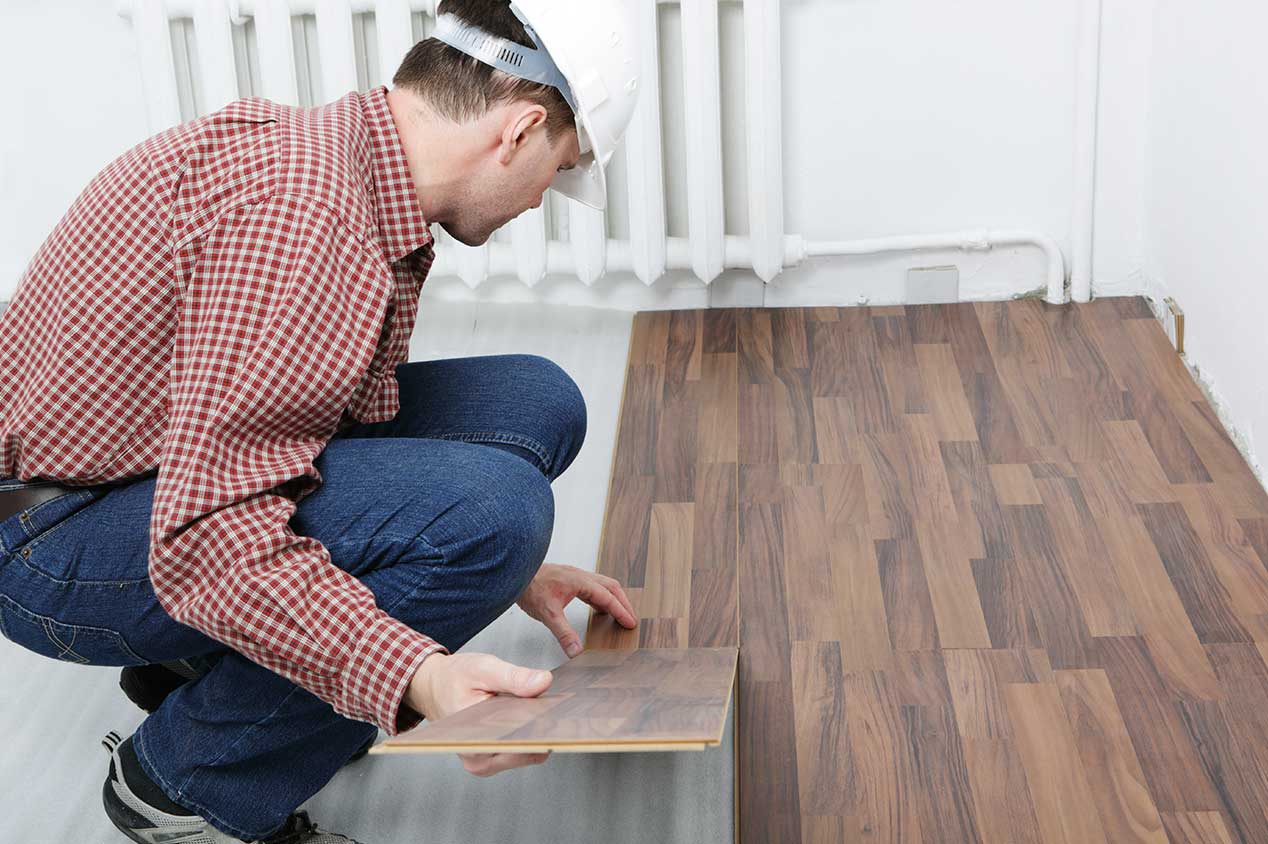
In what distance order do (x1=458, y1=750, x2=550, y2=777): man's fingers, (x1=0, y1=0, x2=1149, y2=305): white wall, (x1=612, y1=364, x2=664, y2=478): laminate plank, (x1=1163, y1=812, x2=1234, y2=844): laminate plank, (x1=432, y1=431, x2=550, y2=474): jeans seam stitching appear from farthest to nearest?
(x1=0, y1=0, x2=1149, y2=305): white wall
(x1=612, y1=364, x2=664, y2=478): laminate plank
(x1=432, y1=431, x2=550, y2=474): jeans seam stitching
(x1=1163, y1=812, x2=1234, y2=844): laminate plank
(x1=458, y1=750, x2=550, y2=777): man's fingers

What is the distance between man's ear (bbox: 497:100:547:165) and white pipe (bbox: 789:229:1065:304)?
1.49 m

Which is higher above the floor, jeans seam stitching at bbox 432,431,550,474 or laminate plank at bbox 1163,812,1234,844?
jeans seam stitching at bbox 432,431,550,474

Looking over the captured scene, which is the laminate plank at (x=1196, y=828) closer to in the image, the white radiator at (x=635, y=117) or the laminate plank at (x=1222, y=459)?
the laminate plank at (x=1222, y=459)

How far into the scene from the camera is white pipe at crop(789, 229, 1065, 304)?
2674 mm

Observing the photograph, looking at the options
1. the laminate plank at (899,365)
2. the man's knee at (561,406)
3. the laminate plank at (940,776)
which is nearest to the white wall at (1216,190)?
the laminate plank at (899,365)

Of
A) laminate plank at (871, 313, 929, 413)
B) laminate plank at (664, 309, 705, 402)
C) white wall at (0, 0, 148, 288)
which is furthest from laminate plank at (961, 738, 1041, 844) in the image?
white wall at (0, 0, 148, 288)

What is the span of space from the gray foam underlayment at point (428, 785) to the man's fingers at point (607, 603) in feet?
0.21

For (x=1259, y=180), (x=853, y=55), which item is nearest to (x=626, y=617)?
(x=1259, y=180)

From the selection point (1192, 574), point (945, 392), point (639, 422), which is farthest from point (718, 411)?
point (1192, 574)

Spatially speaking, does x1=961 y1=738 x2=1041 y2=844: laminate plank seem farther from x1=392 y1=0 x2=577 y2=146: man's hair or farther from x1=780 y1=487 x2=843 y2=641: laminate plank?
x1=392 y1=0 x2=577 y2=146: man's hair

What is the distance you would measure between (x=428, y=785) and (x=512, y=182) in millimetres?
666

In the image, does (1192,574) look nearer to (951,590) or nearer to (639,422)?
(951,590)

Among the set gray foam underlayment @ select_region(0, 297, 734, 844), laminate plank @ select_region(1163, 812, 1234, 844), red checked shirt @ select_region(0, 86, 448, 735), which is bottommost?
gray foam underlayment @ select_region(0, 297, 734, 844)

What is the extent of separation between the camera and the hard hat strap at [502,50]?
3.97 feet
